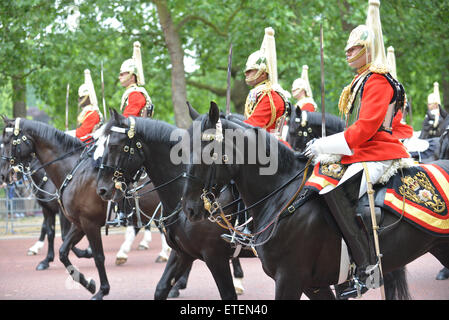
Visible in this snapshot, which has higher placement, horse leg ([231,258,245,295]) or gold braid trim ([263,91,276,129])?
gold braid trim ([263,91,276,129])

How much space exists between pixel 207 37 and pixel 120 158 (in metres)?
13.2

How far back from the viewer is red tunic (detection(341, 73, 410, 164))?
14.9 feet

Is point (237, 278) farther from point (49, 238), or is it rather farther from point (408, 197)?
point (49, 238)

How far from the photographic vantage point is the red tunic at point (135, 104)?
848 centimetres

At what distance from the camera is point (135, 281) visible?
927 centimetres

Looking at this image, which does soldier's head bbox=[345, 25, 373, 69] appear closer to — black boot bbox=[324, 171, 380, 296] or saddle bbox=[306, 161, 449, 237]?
saddle bbox=[306, 161, 449, 237]

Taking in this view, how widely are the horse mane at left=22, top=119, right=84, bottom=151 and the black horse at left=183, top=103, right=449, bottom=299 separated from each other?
5.06 metres

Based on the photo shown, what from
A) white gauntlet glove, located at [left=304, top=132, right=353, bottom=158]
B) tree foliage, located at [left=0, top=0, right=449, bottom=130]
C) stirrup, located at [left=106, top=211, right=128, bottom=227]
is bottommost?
stirrup, located at [left=106, top=211, right=128, bottom=227]

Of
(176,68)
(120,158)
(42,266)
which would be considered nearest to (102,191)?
(120,158)

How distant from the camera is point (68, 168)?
359 inches

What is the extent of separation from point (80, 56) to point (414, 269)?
11407 millimetres

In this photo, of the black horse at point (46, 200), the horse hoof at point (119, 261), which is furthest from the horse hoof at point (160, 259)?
the black horse at point (46, 200)

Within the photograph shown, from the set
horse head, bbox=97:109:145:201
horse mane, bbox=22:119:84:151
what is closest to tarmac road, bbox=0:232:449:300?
horse mane, bbox=22:119:84:151
